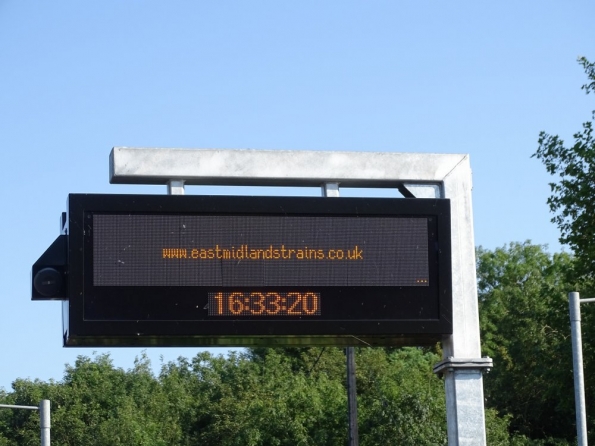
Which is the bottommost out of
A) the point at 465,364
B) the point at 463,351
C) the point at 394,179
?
the point at 465,364

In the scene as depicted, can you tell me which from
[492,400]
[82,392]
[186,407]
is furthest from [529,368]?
[82,392]

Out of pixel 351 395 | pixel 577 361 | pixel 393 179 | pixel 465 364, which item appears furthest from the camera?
pixel 351 395

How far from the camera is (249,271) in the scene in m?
14.4

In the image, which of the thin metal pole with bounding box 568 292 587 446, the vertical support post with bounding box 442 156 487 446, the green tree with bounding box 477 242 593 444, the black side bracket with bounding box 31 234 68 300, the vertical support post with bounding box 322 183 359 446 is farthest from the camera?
the green tree with bounding box 477 242 593 444

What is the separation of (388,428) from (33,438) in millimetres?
31532

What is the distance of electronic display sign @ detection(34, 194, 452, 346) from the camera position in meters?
14.2

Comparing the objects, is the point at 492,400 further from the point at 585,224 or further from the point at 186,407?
the point at 585,224

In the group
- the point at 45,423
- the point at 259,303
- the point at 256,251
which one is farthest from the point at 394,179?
the point at 45,423

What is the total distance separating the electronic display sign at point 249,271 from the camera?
1423 centimetres

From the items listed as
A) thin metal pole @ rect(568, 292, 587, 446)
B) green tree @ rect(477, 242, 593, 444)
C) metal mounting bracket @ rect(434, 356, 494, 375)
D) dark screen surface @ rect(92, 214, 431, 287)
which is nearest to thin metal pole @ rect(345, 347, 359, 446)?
green tree @ rect(477, 242, 593, 444)

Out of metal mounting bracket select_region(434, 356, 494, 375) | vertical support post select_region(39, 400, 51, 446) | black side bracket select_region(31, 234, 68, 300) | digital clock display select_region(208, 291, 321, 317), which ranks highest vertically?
black side bracket select_region(31, 234, 68, 300)

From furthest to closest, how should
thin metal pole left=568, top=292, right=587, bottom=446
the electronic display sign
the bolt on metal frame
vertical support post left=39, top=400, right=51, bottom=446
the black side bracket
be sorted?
vertical support post left=39, top=400, right=51, bottom=446, thin metal pole left=568, top=292, right=587, bottom=446, the bolt on metal frame, the black side bracket, the electronic display sign

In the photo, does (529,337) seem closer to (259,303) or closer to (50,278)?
(259,303)

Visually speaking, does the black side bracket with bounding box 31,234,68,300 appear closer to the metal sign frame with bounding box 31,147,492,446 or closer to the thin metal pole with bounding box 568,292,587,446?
the metal sign frame with bounding box 31,147,492,446
